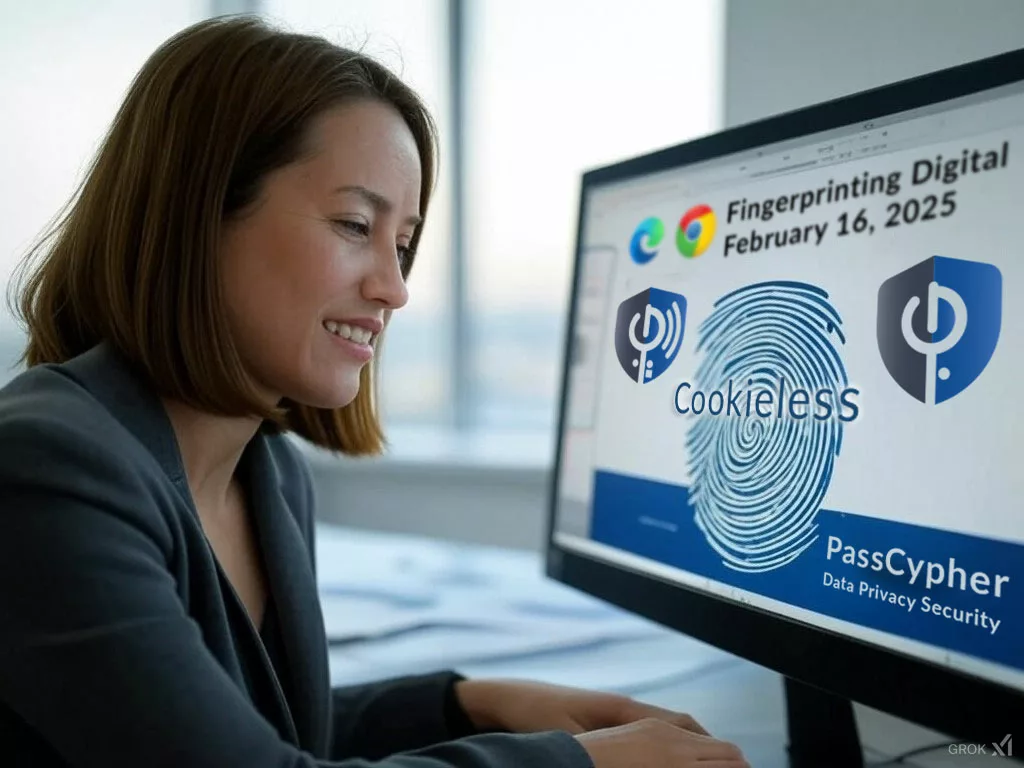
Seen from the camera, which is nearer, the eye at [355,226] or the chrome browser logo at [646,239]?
the eye at [355,226]

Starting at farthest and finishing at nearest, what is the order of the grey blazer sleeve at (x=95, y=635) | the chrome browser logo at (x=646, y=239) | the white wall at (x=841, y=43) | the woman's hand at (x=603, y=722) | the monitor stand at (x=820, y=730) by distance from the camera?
1. the white wall at (x=841, y=43)
2. the chrome browser logo at (x=646, y=239)
3. the monitor stand at (x=820, y=730)
4. the woman's hand at (x=603, y=722)
5. the grey blazer sleeve at (x=95, y=635)

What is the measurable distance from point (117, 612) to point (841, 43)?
3.75ft

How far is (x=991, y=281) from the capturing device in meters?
0.61

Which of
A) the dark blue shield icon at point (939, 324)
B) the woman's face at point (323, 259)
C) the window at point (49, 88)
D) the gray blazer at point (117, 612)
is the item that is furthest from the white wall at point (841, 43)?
the window at point (49, 88)

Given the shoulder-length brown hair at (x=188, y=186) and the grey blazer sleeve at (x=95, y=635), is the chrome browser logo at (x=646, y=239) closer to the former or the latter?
the shoulder-length brown hair at (x=188, y=186)

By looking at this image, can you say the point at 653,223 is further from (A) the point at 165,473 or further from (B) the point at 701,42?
(B) the point at 701,42

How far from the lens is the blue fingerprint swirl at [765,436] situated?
27.9 inches

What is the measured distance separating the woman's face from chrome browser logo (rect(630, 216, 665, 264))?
0.22 m

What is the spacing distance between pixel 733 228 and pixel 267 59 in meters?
0.37

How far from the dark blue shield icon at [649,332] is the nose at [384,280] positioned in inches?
8.3

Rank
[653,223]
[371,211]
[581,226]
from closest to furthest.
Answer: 1. [371,211]
2. [653,223]
3. [581,226]

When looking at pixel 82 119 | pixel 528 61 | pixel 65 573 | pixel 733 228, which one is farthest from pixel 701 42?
pixel 65 573

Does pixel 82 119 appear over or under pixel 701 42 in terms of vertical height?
under

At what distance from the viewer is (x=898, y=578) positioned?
0.64 metres
